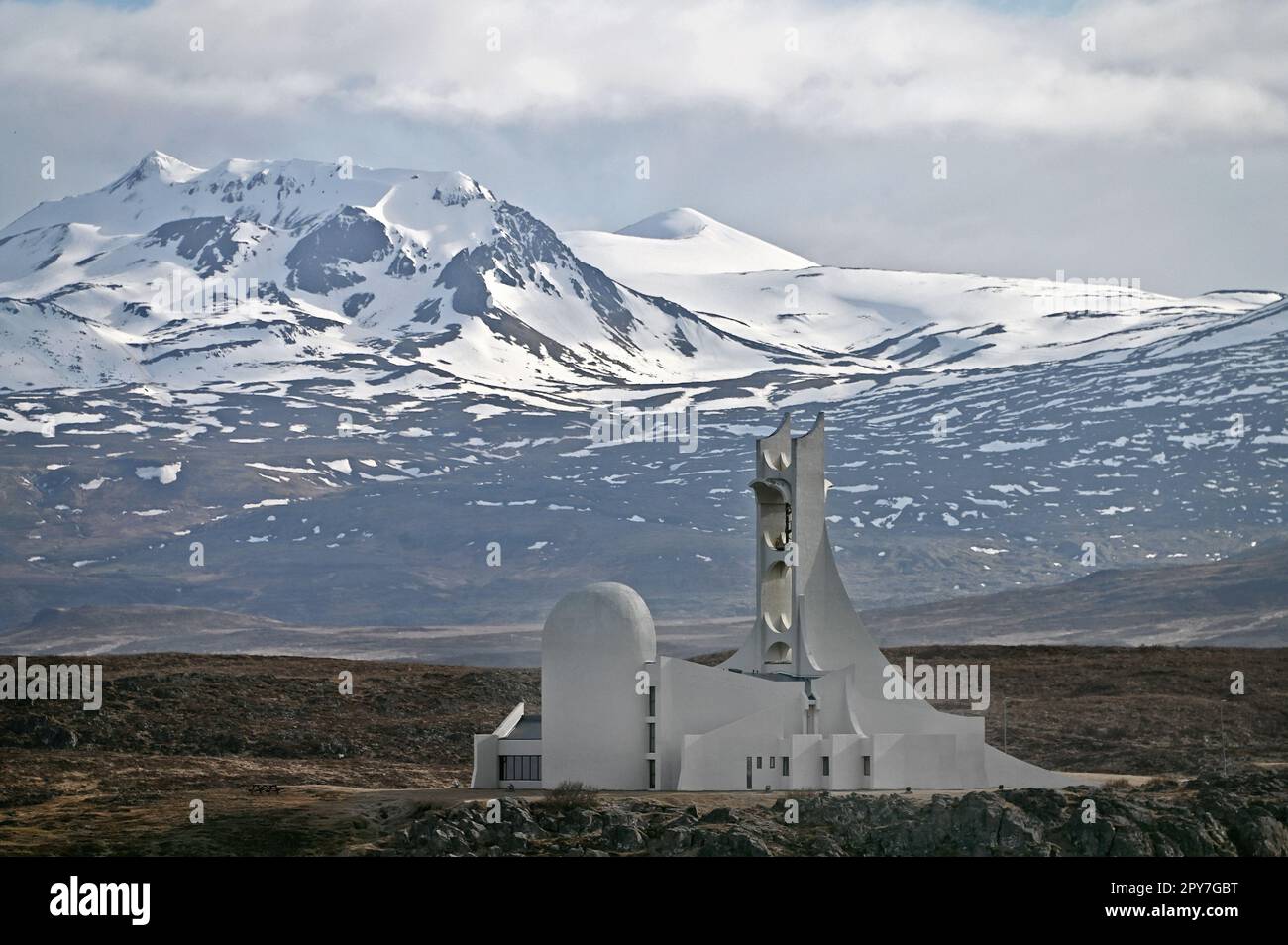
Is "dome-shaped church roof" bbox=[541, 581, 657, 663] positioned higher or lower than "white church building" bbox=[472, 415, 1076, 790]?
higher

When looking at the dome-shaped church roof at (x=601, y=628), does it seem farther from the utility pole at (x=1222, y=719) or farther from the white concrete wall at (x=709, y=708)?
the utility pole at (x=1222, y=719)

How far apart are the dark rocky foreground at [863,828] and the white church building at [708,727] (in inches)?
89.8

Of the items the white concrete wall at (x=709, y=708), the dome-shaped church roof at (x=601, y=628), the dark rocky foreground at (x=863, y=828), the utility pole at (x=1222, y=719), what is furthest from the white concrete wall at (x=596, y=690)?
the utility pole at (x=1222, y=719)

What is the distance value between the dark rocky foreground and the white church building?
2282 mm

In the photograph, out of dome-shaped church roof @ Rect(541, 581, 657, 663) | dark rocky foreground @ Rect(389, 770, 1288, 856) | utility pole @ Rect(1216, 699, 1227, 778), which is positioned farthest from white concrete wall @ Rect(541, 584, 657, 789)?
utility pole @ Rect(1216, 699, 1227, 778)

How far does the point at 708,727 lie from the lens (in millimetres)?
56156

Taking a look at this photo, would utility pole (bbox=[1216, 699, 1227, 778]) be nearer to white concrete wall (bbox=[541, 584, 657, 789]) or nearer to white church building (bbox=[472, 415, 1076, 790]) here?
white church building (bbox=[472, 415, 1076, 790])

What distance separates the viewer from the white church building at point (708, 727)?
5525cm

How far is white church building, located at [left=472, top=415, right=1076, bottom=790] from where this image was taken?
181 feet

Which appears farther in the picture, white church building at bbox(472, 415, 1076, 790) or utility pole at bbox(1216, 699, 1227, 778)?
utility pole at bbox(1216, 699, 1227, 778)

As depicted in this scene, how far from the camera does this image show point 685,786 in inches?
2178
